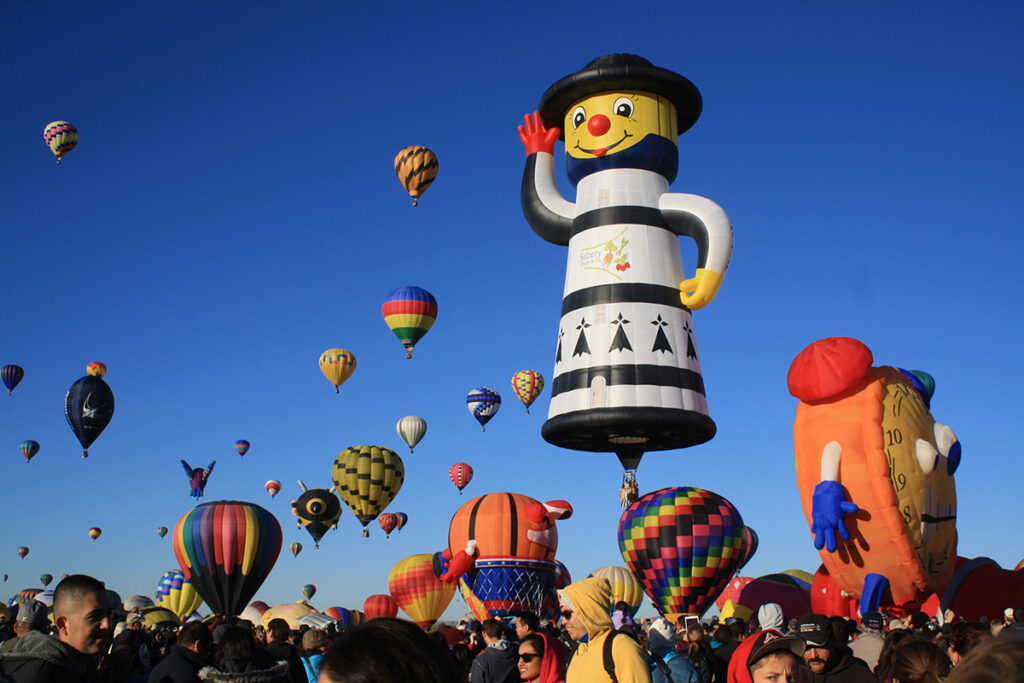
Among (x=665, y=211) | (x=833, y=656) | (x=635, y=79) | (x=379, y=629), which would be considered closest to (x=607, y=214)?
(x=665, y=211)

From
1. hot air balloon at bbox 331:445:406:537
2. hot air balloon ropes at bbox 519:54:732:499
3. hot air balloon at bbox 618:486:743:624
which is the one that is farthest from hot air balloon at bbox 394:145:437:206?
hot air balloon at bbox 331:445:406:537

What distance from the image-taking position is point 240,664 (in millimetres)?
3668

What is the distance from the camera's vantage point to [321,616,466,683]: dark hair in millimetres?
1713

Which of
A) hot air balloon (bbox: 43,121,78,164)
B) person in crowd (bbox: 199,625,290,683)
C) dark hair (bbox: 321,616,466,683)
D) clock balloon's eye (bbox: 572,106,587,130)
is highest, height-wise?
hot air balloon (bbox: 43,121,78,164)

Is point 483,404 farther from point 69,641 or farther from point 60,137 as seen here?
point 69,641

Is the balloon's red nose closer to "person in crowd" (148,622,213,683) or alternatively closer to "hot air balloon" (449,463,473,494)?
"person in crowd" (148,622,213,683)

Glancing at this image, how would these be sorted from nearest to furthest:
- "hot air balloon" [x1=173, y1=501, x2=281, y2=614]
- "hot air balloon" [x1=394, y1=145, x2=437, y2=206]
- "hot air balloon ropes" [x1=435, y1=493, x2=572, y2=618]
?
"hot air balloon ropes" [x1=435, y1=493, x2=572, y2=618] < "hot air balloon" [x1=173, y1=501, x2=281, y2=614] < "hot air balloon" [x1=394, y1=145, x2=437, y2=206]

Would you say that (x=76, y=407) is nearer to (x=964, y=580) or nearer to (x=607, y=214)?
(x=607, y=214)

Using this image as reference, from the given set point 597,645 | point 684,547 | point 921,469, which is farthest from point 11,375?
point 597,645

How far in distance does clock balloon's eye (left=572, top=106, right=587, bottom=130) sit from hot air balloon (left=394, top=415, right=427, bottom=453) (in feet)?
62.2

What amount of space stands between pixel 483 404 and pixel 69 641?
84.1 ft

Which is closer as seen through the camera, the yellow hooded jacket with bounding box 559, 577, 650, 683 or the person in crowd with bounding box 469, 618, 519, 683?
the yellow hooded jacket with bounding box 559, 577, 650, 683

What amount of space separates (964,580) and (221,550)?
14.1 m

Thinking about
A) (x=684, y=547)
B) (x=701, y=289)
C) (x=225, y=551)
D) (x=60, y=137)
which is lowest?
(x=684, y=547)
